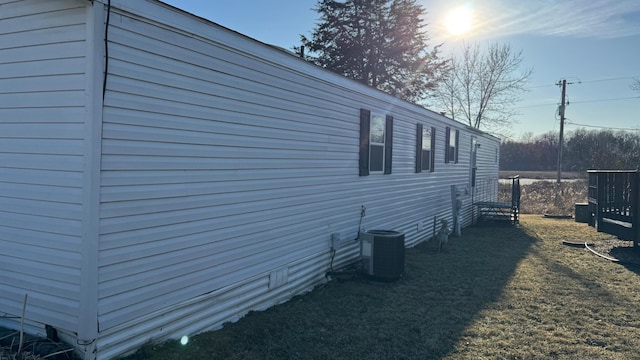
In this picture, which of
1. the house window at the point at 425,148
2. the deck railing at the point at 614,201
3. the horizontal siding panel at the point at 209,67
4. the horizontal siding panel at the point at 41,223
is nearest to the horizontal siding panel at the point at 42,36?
the horizontal siding panel at the point at 209,67

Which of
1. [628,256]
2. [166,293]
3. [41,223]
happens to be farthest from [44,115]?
[628,256]

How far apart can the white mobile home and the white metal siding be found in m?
0.01

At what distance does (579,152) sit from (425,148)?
98.1ft

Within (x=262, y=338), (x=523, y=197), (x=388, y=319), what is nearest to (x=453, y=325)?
(x=388, y=319)

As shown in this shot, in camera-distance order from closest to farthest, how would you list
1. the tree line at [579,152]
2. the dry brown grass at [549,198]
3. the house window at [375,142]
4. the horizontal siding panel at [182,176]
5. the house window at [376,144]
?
the horizontal siding panel at [182,176] → the house window at [375,142] → the house window at [376,144] → the dry brown grass at [549,198] → the tree line at [579,152]

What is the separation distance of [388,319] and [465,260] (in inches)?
140

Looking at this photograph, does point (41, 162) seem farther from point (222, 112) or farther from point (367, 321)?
point (367, 321)

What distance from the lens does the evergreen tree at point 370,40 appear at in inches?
803

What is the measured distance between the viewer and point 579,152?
33.4m

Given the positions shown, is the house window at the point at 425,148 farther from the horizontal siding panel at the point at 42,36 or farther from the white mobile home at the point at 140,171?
the horizontal siding panel at the point at 42,36

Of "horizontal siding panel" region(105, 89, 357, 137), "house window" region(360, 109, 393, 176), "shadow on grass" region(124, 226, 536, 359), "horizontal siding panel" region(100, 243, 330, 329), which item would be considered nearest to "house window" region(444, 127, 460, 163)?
"house window" region(360, 109, 393, 176)

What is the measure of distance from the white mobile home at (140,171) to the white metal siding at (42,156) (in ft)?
0.04

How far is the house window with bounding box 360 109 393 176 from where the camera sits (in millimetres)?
6688

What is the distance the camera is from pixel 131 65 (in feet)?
9.93
